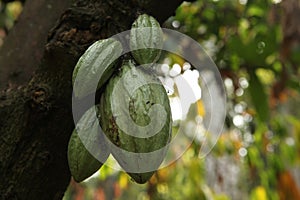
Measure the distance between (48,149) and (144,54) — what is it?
0.85 ft

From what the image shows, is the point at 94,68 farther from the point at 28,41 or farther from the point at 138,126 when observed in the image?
the point at 28,41

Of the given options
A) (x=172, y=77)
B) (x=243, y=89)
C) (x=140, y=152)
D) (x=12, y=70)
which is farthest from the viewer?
(x=243, y=89)

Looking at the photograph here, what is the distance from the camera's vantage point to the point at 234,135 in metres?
3.64

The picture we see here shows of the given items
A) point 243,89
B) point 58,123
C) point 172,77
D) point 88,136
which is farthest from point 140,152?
point 243,89

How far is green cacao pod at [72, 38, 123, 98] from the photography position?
0.80 meters

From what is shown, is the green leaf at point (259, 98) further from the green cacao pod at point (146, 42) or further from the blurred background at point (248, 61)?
the green cacao pod at point (146, 42)

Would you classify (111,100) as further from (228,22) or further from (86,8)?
(228,22)

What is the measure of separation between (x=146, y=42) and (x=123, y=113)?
144 mm

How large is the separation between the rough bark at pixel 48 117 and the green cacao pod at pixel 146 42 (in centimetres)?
11

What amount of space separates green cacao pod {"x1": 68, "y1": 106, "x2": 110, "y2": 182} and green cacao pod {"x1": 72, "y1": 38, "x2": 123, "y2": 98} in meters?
0.05

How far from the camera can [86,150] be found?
778mm

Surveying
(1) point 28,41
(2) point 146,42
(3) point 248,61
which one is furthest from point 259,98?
(2) point 146,42

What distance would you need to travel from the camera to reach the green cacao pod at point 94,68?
2.62 feet

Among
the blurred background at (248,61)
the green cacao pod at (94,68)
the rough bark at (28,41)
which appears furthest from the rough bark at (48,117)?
the blurred background at (248,61)
